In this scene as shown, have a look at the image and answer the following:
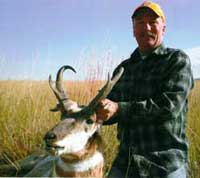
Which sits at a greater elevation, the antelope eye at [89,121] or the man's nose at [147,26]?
the man's nose at [147,26]

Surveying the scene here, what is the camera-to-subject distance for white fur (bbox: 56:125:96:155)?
2.86 metres

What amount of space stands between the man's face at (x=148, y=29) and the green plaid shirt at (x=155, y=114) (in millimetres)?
64

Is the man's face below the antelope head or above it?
above

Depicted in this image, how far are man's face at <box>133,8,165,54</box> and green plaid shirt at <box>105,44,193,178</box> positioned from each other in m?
0.06

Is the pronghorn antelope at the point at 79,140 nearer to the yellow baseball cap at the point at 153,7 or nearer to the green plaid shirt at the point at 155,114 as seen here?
the green plaid shirt at the point at 155,114

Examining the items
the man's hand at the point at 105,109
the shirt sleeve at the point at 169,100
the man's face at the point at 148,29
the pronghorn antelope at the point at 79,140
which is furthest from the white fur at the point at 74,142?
the man's face at the point at 148,29

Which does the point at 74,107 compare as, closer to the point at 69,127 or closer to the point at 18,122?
the point at 69,127

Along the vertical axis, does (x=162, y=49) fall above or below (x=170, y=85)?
above

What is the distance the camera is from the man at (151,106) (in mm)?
3230

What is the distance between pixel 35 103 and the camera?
18.9 ft

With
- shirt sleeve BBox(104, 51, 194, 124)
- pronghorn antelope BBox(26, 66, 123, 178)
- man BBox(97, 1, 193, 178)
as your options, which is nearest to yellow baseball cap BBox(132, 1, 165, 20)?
man BBox(97, 1, 193, 178)

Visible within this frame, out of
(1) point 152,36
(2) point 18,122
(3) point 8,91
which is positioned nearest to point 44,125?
(2) point 18,122

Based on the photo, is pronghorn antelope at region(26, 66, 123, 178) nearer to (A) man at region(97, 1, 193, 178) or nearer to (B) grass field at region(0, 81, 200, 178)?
(A) man at region(97, 1, 193, 178)

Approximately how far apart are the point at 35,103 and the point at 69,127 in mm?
2867
